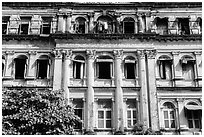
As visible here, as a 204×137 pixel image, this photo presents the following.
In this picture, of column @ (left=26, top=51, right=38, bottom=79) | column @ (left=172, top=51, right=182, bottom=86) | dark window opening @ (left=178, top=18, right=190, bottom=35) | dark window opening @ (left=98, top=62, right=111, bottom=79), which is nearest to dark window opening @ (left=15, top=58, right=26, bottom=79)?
column @ (left=26, top=51, right=38, bottom=79)

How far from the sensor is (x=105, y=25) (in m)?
19.2

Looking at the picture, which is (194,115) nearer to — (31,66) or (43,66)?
(43,66)

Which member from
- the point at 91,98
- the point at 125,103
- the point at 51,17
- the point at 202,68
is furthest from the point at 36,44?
the point at 202,68

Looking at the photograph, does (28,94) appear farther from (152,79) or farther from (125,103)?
(152,79)

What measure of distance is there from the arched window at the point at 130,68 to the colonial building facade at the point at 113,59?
0.06m

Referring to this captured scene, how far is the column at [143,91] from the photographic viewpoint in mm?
16672

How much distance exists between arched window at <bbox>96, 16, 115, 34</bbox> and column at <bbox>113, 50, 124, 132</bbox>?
5.77ft

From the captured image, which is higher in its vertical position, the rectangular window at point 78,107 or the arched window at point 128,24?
the arched window at point 128,24

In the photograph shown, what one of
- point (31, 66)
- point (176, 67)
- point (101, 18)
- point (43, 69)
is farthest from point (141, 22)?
point (31, 66)

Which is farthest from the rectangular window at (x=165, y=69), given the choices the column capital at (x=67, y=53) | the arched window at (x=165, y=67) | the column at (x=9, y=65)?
the column at (x=9, y=65)

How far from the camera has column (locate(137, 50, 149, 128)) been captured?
1667 cm

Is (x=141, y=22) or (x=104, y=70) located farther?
(x=141, y=22)

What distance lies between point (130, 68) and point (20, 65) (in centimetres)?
700

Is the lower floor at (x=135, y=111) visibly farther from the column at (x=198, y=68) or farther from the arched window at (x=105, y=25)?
the arched window at (x=105, y=25)
